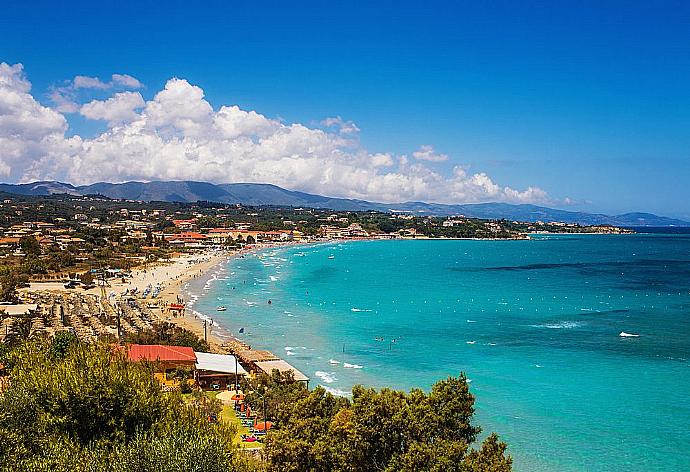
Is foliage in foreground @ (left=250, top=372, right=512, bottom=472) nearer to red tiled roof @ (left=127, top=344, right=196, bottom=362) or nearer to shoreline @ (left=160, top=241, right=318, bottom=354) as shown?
red tiled roof @ (left=127, top=344, right=196, bottom=362)

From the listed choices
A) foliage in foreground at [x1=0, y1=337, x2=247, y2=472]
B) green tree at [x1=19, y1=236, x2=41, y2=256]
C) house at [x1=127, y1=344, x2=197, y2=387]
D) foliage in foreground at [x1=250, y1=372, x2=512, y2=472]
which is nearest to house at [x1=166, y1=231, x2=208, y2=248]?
green tree at [x1=19, y1=236, x2=41, y2=256]

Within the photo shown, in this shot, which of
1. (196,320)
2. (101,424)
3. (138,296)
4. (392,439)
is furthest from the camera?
(138,296)

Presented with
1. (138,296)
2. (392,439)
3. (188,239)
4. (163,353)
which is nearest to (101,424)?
(392,439)

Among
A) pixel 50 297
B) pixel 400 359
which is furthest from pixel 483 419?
pixel 50 297

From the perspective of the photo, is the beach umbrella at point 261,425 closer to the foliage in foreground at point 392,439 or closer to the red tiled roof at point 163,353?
the foliage in foreground at point 392,439

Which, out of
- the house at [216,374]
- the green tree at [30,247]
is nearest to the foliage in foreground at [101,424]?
the house at [216,374]

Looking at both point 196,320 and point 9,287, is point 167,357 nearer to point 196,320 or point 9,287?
point 196,320
